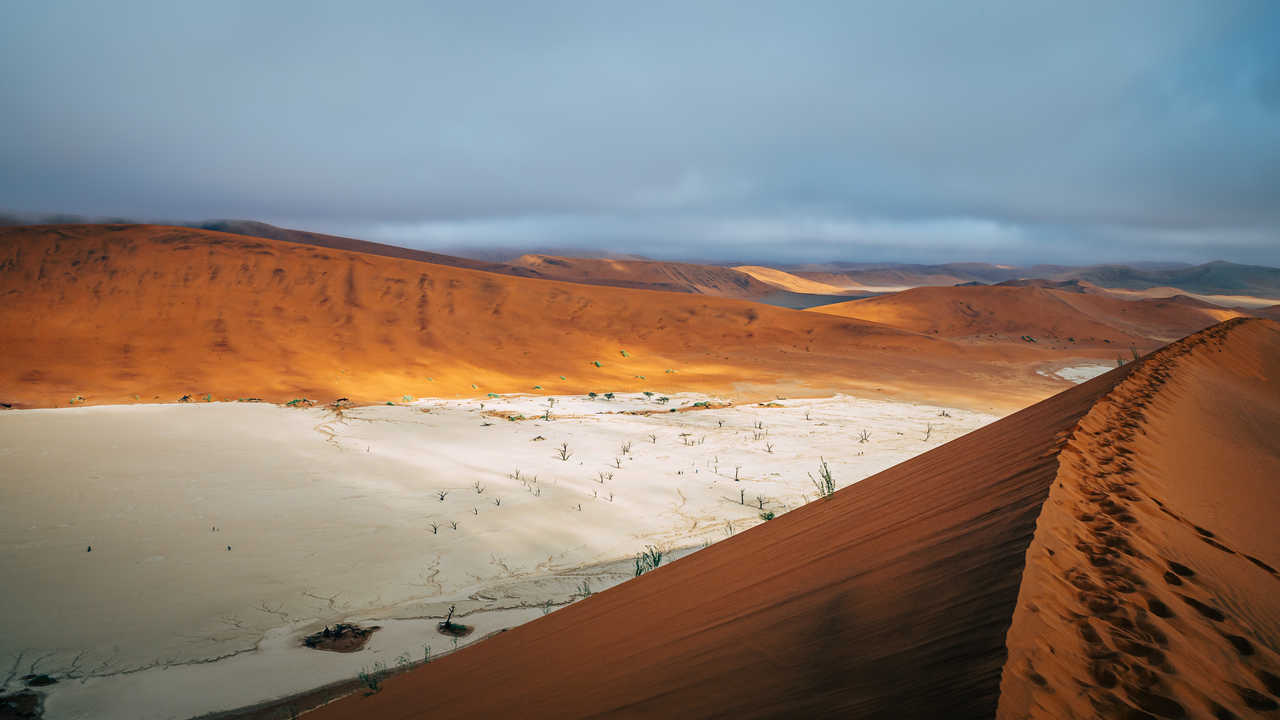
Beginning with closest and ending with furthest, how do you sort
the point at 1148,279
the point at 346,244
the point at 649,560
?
the point at 649,560, the point at 346,244, the point at 1148,279

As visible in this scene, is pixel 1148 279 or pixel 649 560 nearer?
pixel 649 560

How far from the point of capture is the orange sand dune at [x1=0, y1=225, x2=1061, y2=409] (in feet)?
44.7

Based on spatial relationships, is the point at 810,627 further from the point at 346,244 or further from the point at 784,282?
the point at 784,282

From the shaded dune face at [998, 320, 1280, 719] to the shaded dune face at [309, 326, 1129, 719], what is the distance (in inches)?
3.1

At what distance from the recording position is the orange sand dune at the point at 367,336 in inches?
536

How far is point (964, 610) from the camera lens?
1.46 meters

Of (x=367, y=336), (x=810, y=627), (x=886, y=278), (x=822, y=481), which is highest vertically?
(x=886, y=278)

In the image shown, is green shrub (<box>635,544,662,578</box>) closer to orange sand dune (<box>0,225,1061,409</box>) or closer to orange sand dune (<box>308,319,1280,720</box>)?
orange sand dune (<box>308,319,1280,720</box>)

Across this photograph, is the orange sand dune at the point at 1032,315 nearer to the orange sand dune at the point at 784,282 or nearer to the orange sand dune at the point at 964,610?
the orange sand dune at the point at 964,610

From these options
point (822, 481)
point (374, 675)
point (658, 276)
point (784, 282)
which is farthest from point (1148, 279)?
point (374, 675)

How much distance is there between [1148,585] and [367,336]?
62.9 ft

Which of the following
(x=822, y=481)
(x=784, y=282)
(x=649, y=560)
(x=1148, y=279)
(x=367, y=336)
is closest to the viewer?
(x=649, y=560)

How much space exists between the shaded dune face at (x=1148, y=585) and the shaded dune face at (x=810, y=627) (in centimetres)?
8

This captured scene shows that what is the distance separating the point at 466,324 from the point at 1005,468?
19733 millimetres
